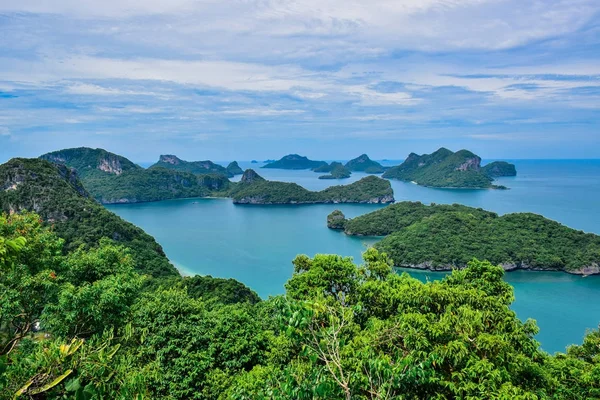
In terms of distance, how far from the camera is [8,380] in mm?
2590

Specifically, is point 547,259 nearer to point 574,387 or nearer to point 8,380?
point 574,387

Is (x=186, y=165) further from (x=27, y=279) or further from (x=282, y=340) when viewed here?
(x=282, y=340)

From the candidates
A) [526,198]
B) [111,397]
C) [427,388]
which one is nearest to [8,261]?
[111,397]

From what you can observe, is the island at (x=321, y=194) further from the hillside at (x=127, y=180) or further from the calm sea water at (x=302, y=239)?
the hillside at (x=127, y=180)

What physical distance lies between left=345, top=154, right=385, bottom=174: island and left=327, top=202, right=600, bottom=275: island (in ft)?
445

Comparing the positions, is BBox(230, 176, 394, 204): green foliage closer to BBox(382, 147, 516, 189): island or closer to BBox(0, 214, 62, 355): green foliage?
BBox(382, 147, 516, 189): island

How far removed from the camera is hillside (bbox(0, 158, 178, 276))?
91.1ft

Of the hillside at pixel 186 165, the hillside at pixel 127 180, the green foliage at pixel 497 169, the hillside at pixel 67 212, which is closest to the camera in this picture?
the hillside at pixel 67 212

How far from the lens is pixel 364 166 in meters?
185

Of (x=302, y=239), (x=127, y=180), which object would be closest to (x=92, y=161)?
(x=127, y=180)

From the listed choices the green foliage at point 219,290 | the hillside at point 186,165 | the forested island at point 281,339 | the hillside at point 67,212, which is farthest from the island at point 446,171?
the forested island at point 281,339

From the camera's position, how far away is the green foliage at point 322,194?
8038 cm

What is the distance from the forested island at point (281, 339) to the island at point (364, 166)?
555 feet

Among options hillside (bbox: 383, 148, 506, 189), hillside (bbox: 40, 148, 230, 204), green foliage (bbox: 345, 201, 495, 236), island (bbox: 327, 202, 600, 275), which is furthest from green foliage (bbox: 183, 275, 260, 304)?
hillside (bbox: 383, 148, 506, 189)
